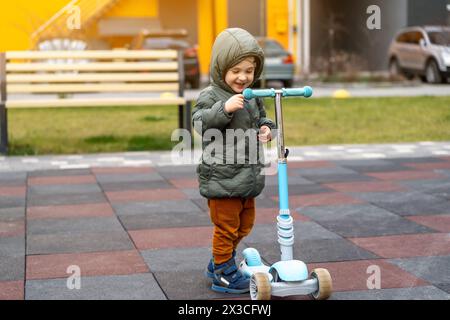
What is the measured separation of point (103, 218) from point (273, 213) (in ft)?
4.02

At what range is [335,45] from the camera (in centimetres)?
3034

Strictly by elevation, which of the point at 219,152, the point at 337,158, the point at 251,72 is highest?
the point at 251,72

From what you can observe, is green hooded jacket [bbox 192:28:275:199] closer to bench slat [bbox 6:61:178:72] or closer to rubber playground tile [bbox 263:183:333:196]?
rubber playground tile [bbox 263:183:333:196]

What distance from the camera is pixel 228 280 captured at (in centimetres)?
415

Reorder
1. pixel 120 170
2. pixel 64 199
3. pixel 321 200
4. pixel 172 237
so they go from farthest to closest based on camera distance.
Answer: pixel 120 170, pixel 64 199, pixel 321 200, pixel 172 237

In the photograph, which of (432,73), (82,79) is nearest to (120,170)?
(82,79)

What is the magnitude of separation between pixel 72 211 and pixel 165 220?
2.63 feet

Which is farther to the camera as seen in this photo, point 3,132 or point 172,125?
point 172,125

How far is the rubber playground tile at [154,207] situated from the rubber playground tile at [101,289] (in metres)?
1.77

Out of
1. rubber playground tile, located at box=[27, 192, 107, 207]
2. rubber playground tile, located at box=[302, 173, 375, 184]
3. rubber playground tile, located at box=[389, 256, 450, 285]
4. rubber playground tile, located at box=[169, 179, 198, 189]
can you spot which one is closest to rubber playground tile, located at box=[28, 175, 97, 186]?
rubber playground tile, located at box=[27, 192, 107, 207]

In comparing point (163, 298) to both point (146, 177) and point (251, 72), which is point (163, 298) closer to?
point (251, 72)

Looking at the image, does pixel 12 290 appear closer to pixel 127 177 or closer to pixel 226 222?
pixel 226 222

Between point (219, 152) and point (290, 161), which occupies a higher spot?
point (219, 152)
